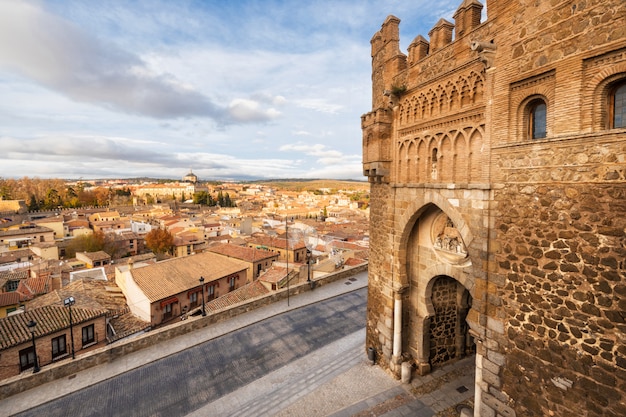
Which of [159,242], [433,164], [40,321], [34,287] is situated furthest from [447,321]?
[159,242]

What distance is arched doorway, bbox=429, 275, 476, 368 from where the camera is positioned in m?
7.98

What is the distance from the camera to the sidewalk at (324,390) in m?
7.18

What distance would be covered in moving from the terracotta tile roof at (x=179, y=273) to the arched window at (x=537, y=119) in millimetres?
18915

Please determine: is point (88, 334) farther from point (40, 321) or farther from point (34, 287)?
point (34, 287)

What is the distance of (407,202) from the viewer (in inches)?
282

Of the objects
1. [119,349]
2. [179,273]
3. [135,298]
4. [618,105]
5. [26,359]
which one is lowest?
[26,359]

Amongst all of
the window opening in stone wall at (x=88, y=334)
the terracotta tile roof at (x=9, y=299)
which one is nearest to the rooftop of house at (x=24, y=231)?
the terracotta tile roof at (x=9, y=299)

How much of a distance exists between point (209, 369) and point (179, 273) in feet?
43.7

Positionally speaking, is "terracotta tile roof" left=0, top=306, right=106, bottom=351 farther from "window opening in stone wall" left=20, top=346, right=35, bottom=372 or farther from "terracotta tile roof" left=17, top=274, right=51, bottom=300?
"terracotta tile roof" left=17, top=274, right=51, bottom=300

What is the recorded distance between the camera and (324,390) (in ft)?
25.7

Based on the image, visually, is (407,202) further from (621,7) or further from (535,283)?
(621,7)

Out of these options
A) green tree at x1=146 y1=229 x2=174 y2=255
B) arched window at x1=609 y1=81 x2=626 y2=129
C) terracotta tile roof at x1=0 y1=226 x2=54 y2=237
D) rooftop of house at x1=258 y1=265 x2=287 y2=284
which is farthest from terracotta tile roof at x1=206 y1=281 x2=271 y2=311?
terracotta tile roof at x1=0 y1=226 x2=54 y2=237

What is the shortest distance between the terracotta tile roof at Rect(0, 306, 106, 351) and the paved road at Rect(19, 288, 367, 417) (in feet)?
20.6

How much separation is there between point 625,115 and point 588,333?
108 inches
